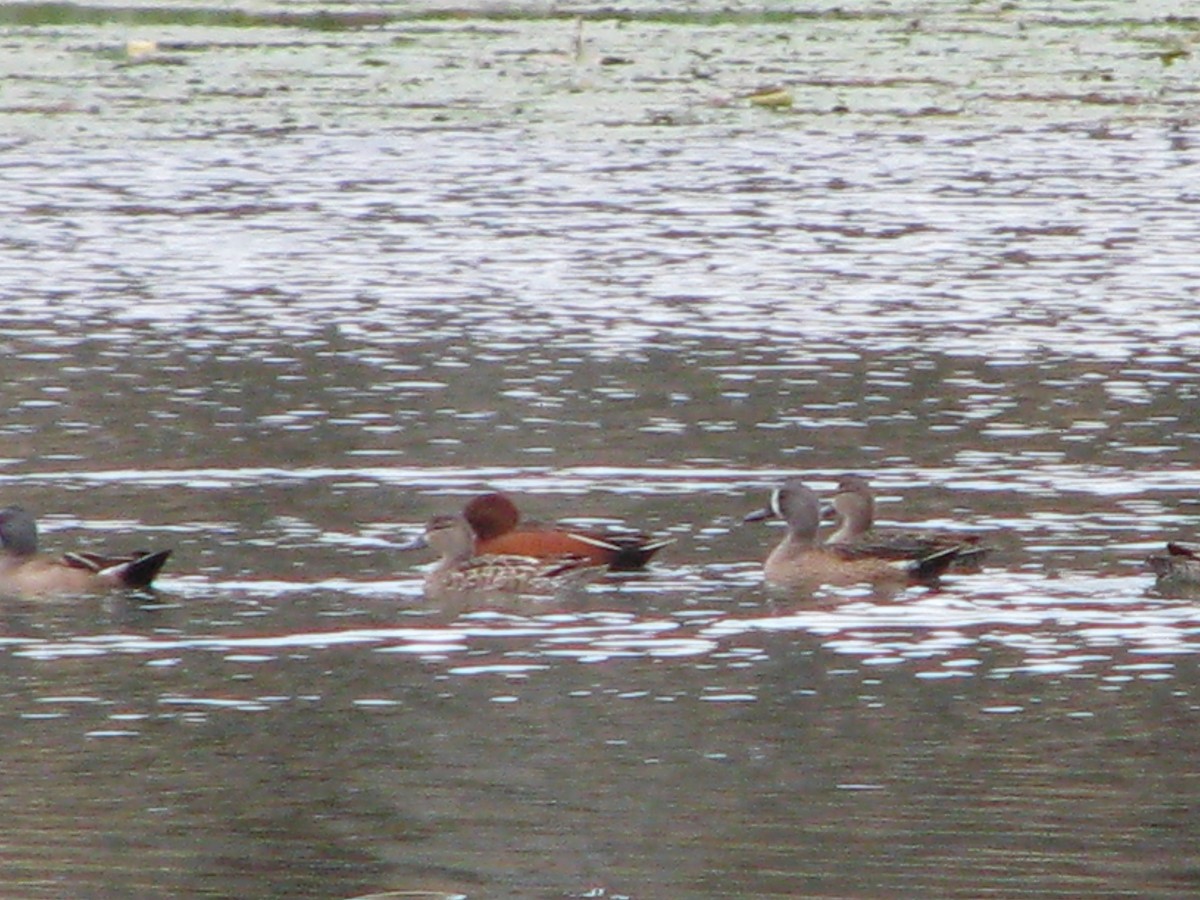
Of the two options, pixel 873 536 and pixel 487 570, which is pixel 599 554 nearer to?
pixel 487 570

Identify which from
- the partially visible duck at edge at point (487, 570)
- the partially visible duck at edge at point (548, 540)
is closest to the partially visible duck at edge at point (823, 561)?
the partially visible duck at edge at point (548, 540)

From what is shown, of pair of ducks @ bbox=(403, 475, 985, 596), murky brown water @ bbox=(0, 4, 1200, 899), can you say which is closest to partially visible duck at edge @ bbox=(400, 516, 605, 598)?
pair of ducks @ bbox=(403, 475, 985, 596)

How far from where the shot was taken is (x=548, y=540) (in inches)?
449

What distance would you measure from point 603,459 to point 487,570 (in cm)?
222

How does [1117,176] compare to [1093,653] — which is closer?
[1093,653]

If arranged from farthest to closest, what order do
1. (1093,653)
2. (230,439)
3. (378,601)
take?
(230,439) → (378,601) → (1093,653)

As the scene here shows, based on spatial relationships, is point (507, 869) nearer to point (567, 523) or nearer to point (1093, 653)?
point (1093, 653)

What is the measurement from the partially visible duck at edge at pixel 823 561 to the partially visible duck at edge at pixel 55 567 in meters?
2.23

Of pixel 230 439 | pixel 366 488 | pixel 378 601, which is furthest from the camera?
pixel 230 439

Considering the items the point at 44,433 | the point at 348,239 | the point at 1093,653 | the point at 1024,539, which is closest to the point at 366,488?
the point at 44,433

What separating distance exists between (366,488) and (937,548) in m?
2.75

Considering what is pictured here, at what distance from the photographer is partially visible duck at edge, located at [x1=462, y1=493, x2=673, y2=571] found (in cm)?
1128

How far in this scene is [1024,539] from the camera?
38.7ft

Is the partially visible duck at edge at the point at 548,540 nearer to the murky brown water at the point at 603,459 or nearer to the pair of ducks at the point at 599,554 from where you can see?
the pair of ducks at the point at 599,554
